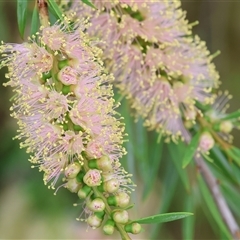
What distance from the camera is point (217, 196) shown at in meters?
1.32

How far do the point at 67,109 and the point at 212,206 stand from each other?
0.56 meters

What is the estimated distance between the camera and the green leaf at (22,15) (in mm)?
944

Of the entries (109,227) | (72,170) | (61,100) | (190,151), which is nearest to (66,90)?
(61,100)

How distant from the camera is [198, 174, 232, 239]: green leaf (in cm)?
122

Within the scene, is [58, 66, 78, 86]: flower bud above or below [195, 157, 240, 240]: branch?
above

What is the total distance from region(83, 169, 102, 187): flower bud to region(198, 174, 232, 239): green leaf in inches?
20.0

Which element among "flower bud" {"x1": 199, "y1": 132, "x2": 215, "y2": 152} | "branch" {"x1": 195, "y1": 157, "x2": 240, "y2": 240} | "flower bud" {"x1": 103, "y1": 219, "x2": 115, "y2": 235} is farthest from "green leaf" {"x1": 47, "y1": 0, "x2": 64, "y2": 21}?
"branch" {"x1": 195, "y1": 157, "x2": 240, "y2": 240}

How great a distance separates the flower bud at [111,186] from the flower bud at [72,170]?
0.17 ft

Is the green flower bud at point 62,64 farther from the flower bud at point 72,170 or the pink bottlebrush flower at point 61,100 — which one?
the flower bud at point 72,170

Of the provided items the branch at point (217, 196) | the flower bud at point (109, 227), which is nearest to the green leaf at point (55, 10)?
the flower bud at point (109, 227)

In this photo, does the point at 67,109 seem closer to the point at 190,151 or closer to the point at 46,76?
the point at 46,76

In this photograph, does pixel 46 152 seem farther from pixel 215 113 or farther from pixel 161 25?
pixel 215 113

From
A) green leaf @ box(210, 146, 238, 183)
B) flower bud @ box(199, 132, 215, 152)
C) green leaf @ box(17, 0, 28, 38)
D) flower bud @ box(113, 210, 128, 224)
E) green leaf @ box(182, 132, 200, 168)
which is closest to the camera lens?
flower bud @ box(113, 210, 128, 224)

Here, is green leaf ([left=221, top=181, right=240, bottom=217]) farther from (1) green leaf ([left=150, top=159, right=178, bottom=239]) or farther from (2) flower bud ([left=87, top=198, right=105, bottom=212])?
(2) flower bud ([left=87, top=198, right=105, bottom=212])
